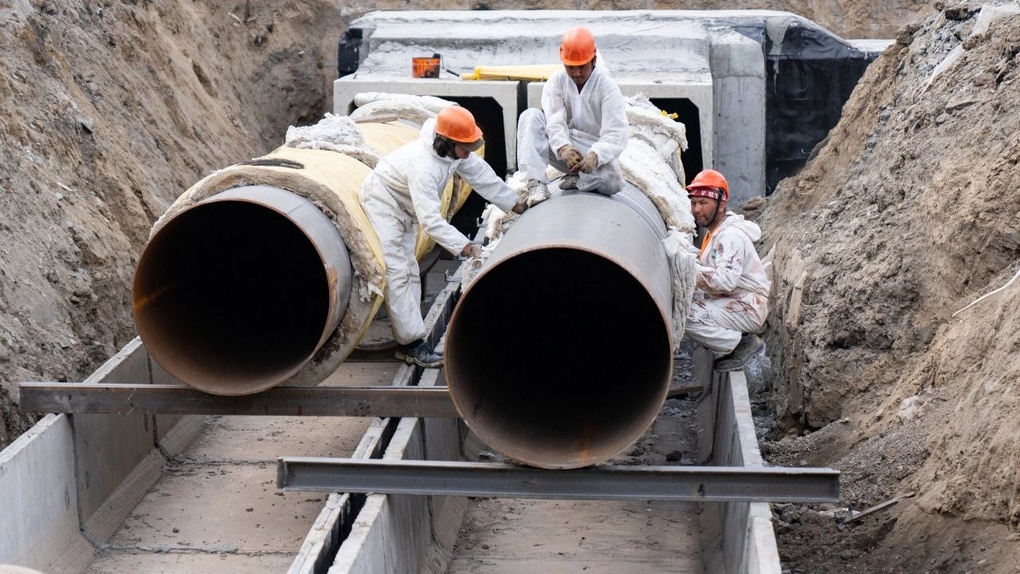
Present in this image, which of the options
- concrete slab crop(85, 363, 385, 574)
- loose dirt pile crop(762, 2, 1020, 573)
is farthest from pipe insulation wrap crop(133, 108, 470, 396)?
loose dirt pile crop(762, 2, 1020, 573)

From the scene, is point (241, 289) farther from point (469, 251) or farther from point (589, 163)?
point (589, 163)

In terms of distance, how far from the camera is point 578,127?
673 cm

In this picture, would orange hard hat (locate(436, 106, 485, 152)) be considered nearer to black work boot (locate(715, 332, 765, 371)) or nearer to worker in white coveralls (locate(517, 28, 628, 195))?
worker in white coveralls (locate(517, 28, 628, 195))

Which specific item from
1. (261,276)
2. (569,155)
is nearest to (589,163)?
(569,155)

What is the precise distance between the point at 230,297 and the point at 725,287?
2.95 metres

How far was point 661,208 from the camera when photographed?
6.85 metres

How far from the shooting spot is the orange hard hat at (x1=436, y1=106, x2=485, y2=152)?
22.1 feet

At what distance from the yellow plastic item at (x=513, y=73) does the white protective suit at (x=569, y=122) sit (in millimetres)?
3860

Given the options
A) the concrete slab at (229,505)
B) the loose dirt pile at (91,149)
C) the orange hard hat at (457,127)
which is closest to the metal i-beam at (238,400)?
the loose dirt pile at (91,149)

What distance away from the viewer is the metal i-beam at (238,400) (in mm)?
5930

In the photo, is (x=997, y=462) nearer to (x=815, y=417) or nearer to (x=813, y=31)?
(x=815, y=417)


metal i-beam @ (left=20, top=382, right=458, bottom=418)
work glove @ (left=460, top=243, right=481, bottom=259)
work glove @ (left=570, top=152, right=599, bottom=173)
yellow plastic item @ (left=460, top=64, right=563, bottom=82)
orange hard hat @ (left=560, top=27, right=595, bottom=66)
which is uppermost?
orange hard hat @ (left=560, top=27, right=595, bottom=66)

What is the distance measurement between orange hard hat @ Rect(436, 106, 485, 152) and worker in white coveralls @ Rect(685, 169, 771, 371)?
1397 millimetres

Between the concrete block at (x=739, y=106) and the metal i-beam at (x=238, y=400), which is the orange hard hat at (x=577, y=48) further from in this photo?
the concrete block at (x=739, y=106)
